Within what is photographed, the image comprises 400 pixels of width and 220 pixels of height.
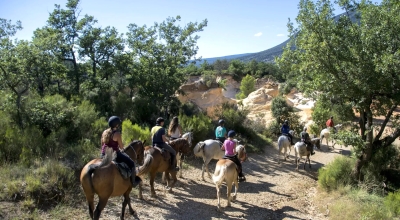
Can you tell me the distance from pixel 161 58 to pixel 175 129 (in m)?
8.66

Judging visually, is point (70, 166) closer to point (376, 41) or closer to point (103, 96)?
point (103, 96)

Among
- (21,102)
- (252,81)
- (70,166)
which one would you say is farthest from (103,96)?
(252,81)

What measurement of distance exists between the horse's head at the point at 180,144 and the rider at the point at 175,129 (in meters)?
0.31

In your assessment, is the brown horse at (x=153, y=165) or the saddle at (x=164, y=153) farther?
the saddle at (x=164, y=153)

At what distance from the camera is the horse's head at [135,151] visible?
7.97m

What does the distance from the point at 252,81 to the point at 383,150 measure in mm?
40212

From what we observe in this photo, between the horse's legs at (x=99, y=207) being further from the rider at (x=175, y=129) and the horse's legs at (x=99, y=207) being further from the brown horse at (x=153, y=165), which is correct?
the rider at (x=175, y=129)

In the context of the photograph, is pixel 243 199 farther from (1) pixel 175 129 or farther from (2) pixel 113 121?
(2) pixel 113 121

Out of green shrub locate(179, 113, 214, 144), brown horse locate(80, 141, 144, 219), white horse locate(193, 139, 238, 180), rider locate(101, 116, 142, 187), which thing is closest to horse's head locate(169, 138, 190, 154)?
white horse locate(193, 139, 238, 180)

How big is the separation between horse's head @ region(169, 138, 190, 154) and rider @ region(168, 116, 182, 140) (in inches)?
12.2

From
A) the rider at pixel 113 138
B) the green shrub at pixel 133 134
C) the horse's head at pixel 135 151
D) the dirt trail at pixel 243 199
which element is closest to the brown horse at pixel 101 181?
the rider at pixel 113 138

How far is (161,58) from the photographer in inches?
728

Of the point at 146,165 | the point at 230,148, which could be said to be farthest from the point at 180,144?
the point at 146,165

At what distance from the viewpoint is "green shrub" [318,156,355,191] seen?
1076 cm
